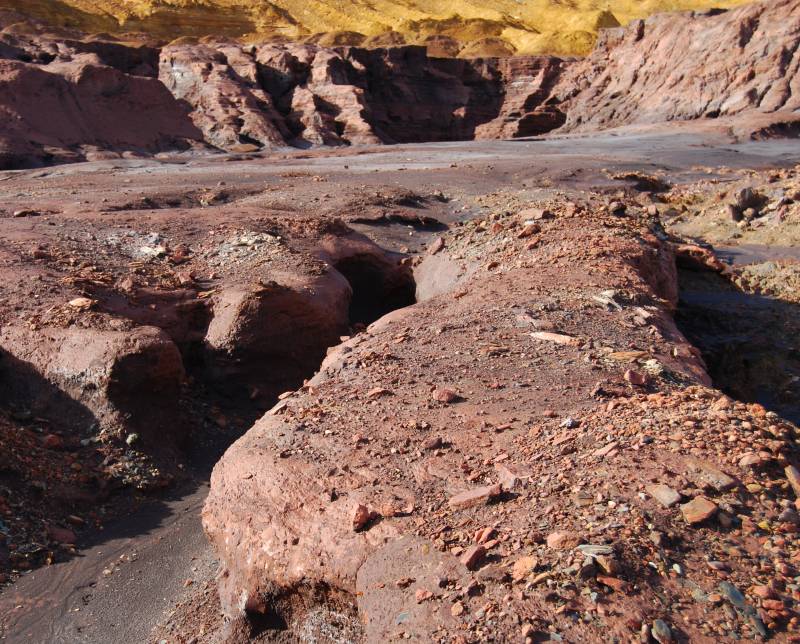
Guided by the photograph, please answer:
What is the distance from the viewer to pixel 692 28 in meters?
29.1

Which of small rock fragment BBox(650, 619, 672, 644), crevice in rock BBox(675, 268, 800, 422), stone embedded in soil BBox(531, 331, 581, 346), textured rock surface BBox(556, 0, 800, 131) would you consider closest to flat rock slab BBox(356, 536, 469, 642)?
small rock fragment BBox(650, 619, 672, 644)

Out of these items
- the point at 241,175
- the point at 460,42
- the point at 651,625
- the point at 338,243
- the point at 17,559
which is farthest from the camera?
the point at 460,42

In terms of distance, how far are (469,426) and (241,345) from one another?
10.9ft

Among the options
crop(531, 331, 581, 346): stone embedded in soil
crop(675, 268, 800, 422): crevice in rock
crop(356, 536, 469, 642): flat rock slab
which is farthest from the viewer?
crop(675, 268, 800, 422): crevice in rock

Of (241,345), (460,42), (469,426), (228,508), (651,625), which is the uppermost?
(651,625)

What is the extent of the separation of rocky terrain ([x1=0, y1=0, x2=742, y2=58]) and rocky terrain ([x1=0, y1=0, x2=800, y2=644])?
29230mm

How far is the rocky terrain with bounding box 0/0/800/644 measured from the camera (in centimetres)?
315

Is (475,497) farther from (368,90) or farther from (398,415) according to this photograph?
(368,90)

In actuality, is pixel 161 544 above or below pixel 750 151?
above

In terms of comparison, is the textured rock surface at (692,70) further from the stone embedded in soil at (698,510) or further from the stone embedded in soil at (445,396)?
the stone embedded in soil at (698,510)

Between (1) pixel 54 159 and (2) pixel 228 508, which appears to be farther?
(1) pixel 54 159

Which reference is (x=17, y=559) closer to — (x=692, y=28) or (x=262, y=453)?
(x=262, y=453)

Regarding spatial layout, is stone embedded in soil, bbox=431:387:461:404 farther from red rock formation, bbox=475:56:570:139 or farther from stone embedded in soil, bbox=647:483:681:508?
red rock formation, bbox=475:56:570:139

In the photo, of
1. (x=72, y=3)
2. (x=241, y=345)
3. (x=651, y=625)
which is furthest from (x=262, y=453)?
(x=72, y=3)
